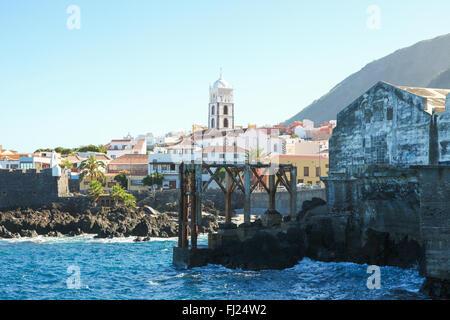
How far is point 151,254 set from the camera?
4241 cm

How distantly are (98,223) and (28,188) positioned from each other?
16303 millimetres

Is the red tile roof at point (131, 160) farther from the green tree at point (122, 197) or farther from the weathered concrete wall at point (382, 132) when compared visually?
the weathered concrete wall at point (382, 132)

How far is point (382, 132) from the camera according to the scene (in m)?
40.1

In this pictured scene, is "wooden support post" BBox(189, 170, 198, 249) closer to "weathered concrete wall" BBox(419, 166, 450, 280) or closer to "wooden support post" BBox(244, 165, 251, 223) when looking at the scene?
"wooden support post" BBox(244, 165, 251, 223)

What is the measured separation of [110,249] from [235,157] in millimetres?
36179

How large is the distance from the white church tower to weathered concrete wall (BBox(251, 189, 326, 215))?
65.4 meters

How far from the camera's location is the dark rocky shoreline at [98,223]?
181 ft

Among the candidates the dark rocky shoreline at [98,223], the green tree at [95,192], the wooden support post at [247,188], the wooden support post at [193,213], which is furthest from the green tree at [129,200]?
the wooden support post at [193,213]

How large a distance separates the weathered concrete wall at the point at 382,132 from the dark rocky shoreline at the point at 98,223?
64.4 feet

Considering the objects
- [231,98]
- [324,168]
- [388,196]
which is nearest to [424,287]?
[388,196]

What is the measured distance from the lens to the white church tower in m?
132

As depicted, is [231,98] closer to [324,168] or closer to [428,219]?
[324,168]

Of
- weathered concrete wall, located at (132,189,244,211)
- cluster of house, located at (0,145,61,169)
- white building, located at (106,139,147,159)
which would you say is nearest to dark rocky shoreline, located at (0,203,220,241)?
weathered concrete wall, located at (132,189,244,211)

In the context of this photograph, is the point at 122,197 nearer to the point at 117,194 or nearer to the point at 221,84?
the point at 117,194
